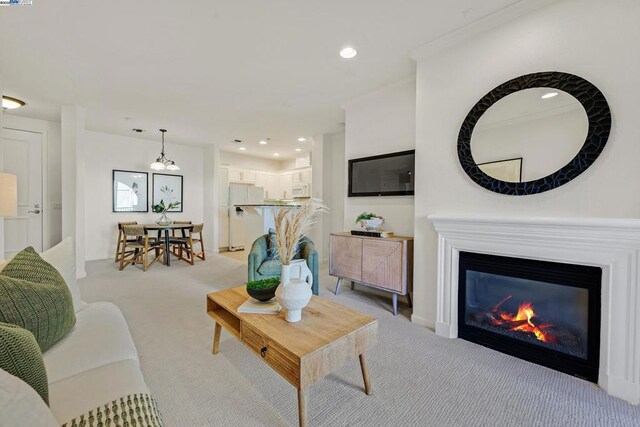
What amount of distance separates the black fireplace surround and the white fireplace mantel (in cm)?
8

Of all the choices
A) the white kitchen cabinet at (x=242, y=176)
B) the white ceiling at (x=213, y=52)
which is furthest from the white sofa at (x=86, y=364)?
the white kitchen cabinet at (x=242, y=176)

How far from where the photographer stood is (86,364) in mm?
1147

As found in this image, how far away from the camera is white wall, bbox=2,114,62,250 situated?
4.68m

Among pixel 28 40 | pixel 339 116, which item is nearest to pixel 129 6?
pixel 28 40

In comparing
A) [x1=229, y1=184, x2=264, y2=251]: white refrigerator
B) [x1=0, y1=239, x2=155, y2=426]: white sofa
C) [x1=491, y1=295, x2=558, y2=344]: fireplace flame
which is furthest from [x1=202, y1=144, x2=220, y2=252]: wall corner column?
[x1=491, y1=295, x2=558, y2=344]: fireplace flame

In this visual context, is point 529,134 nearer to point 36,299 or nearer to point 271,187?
point 36,299

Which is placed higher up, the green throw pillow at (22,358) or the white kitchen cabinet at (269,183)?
the white kitchen cabinet at (269,183)

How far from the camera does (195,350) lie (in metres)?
2.03

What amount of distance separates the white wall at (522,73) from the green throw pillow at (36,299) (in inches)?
96.9

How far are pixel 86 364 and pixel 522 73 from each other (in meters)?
3.03

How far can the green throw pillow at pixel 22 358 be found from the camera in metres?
0.67

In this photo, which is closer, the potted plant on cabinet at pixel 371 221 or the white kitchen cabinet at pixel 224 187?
the potted plant on cabinet at pixel 371 221

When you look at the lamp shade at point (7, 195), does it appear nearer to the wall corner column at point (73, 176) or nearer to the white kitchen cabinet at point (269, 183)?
the wall corner column at point (73, 176)

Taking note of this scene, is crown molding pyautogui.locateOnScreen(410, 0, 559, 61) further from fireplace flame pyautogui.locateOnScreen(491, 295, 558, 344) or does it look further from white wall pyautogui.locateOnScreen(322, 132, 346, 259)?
white wall pyautogui.locateOnScreen(322, 132, 346, 259)
